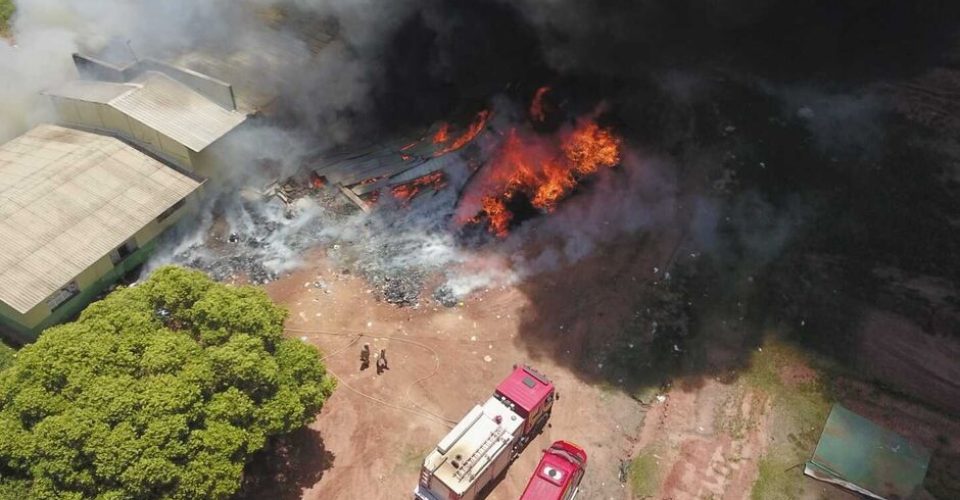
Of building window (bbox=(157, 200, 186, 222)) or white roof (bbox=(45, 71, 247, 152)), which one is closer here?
building window (bbox=(157, 200, 186, 222))

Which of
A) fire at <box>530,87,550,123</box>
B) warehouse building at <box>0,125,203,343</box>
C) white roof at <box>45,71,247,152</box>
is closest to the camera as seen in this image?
warehouse building at <box>0,125,203,343</box>

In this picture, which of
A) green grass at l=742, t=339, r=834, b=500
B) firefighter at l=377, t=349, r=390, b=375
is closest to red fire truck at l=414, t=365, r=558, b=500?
firefighter at l=377, t=349, r=390, b=375

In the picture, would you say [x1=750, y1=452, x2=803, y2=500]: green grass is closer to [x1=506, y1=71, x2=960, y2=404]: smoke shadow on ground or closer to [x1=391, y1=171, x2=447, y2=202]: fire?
[x1=506, y1=71, x2=960, y2=404]: smoke shadow on ground

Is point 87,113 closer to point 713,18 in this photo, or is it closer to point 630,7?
point 630,7

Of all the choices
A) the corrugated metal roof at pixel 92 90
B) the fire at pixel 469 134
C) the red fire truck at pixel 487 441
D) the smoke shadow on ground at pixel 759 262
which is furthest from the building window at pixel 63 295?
the smoke shadow on ground at pixel 759 262

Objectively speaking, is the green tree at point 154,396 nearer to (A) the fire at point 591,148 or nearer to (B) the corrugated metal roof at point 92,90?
(B) the corrugated metal roof at point 92,90

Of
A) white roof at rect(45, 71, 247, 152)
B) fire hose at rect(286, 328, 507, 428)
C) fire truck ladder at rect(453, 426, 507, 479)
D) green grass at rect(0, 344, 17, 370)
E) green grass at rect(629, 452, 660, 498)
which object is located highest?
white roof at rect(45, 71, 247, 152)
